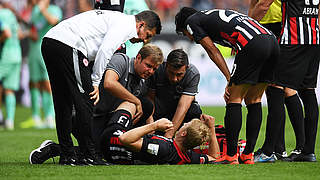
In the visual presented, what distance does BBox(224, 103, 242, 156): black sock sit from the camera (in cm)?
603

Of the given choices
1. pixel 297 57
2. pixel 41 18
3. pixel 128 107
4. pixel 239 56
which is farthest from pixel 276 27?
pixel 41 18

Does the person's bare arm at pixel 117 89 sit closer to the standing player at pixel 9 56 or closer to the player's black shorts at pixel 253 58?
the player's black shorts at pixel 253 58

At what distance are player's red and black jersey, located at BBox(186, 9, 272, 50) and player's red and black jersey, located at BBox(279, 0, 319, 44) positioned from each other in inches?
18.9

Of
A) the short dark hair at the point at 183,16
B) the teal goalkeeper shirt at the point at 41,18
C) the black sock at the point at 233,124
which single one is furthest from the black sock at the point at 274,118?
the teal goalkeeper shirt at the point at 41,18

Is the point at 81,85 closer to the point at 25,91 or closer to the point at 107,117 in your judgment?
the point at 107,117

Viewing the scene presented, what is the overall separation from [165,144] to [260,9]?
1.69 metres

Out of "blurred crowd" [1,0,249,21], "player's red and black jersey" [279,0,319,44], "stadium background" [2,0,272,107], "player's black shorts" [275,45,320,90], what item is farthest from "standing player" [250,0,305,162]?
"blurred crowd" [1,0,249,21]

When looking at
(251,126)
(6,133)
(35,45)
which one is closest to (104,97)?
(251,126)

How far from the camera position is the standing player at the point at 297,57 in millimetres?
6457

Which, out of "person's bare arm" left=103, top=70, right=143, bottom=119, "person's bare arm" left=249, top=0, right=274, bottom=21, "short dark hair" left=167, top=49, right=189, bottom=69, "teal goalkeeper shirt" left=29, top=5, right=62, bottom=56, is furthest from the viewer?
"teal goalkeeper shirt" left=29, top=5, right=62, bottom=56

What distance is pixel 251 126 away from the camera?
6160 millimetres

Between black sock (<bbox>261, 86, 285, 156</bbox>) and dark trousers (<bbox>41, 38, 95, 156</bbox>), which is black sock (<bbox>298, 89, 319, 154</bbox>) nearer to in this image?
black sock (<bbox>261, 86, 285, 156</bbox>)

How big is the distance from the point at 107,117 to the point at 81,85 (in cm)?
96

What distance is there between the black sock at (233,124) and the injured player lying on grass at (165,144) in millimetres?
192
